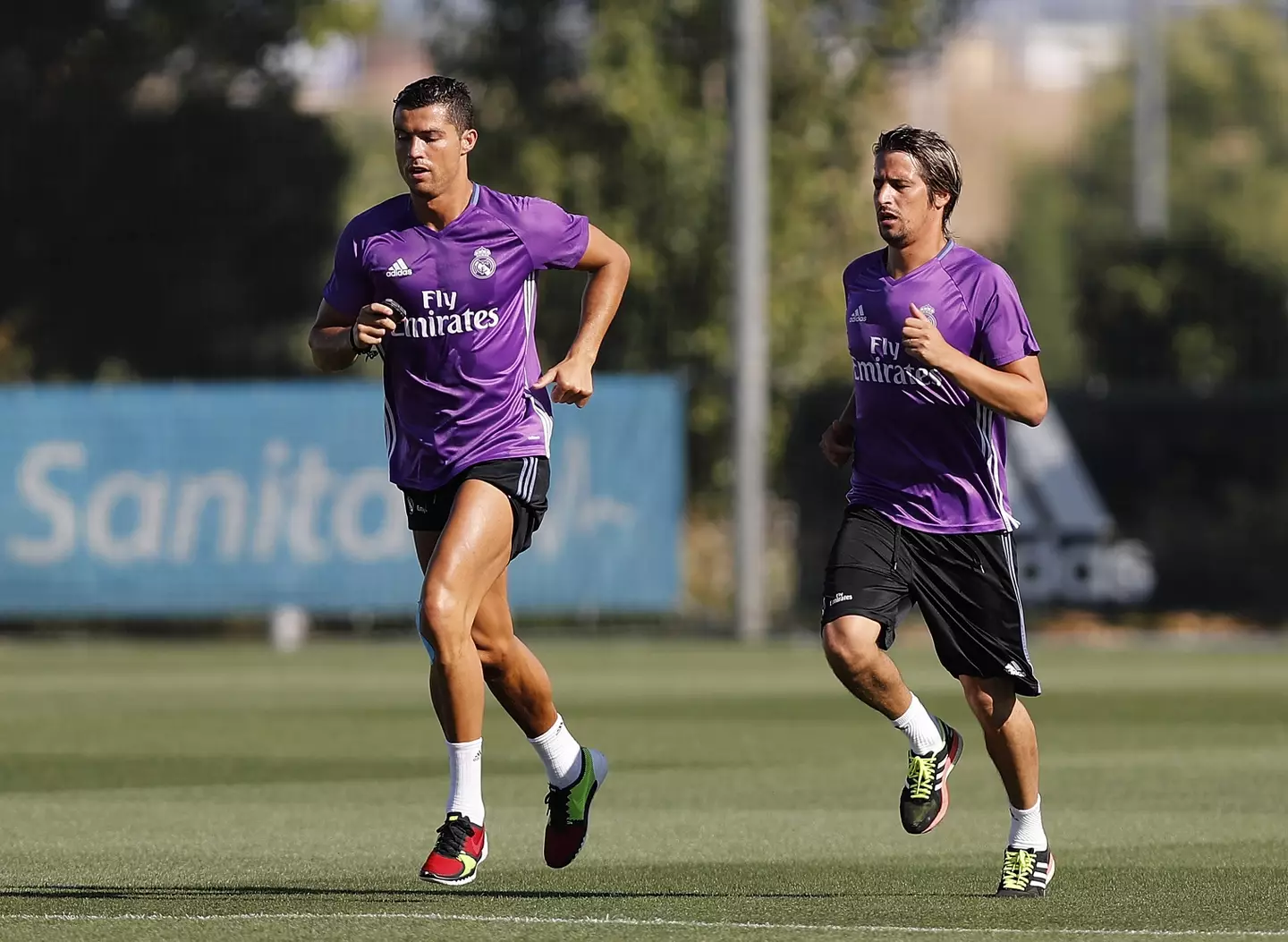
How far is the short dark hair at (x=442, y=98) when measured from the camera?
8.37 m

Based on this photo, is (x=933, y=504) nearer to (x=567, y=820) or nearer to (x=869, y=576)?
(x=869, y=576)

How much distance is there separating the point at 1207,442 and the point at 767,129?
9055mm

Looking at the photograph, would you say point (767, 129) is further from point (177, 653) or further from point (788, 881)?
point (788, 881)

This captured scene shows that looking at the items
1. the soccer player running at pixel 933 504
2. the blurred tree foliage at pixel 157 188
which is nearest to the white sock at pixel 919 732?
the soccer player running at pixel 933 504

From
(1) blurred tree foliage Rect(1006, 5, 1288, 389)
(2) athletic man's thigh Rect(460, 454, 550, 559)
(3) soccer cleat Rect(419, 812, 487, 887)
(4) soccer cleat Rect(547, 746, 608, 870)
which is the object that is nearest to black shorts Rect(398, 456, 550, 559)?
(2) athletic man's thigh Rect(460, 454, 550, 559)

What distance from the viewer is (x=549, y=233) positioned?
8.71 m

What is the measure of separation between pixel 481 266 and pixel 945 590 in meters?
1.76

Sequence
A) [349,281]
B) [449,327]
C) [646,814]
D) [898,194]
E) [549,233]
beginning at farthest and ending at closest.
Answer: [646,814], [549,233], [349,281], [449,327], [898,194]

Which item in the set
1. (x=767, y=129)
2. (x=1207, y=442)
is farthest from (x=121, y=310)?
(x=1207, y=442)

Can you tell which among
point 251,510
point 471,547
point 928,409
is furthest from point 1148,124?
point 471,547

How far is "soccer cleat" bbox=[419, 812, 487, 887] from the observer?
26.5 feet

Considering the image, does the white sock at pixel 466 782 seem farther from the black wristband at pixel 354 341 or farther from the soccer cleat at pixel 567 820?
the black wristband at pixel 354 341

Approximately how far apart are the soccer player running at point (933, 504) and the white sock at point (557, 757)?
1.02 meters

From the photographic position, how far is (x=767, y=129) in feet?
105
